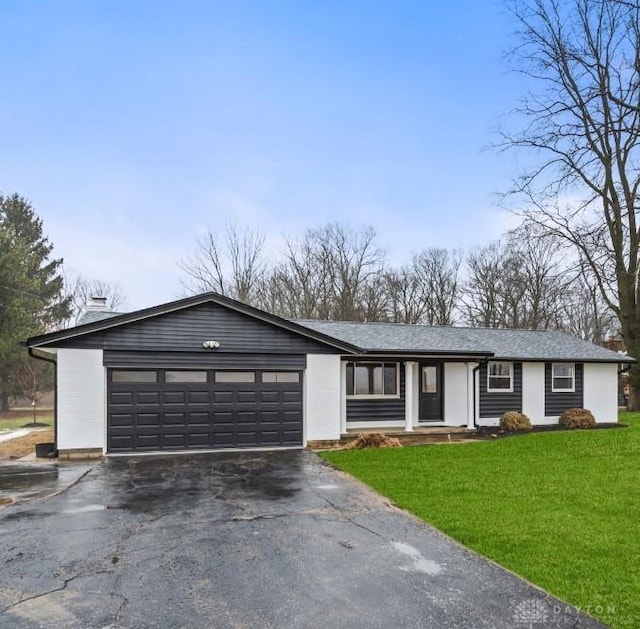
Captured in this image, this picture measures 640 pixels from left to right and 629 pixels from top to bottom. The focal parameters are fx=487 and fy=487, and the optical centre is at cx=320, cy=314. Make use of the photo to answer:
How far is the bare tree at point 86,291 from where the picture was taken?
38.3 m

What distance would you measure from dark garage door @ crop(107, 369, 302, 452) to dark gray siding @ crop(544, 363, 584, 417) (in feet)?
29.6

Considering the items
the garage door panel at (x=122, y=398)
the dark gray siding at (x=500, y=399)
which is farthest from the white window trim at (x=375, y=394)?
Result: the garage door panel at (x=122, y=398)

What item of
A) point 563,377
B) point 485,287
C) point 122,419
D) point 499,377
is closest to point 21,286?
point 122,419

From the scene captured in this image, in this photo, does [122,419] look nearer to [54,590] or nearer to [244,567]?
[54,590]

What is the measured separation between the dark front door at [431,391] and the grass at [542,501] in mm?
3021

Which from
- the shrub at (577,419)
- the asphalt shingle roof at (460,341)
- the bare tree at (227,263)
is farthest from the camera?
the bare tree at (227,263)

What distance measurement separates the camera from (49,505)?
6.95 m

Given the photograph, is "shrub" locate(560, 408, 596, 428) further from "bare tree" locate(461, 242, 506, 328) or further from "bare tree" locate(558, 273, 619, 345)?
"bare tree" locate(558, 273, 619, 345)

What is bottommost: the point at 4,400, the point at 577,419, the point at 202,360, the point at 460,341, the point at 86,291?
the point at 4,400

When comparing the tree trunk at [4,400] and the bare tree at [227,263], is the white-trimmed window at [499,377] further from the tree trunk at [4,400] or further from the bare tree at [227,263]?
the tree trunk at [4,400]

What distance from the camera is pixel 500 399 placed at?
52.1ft

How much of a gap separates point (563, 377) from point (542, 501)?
430 inches

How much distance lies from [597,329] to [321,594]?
3662 cm

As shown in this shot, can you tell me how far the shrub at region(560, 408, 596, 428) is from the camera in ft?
51.1
